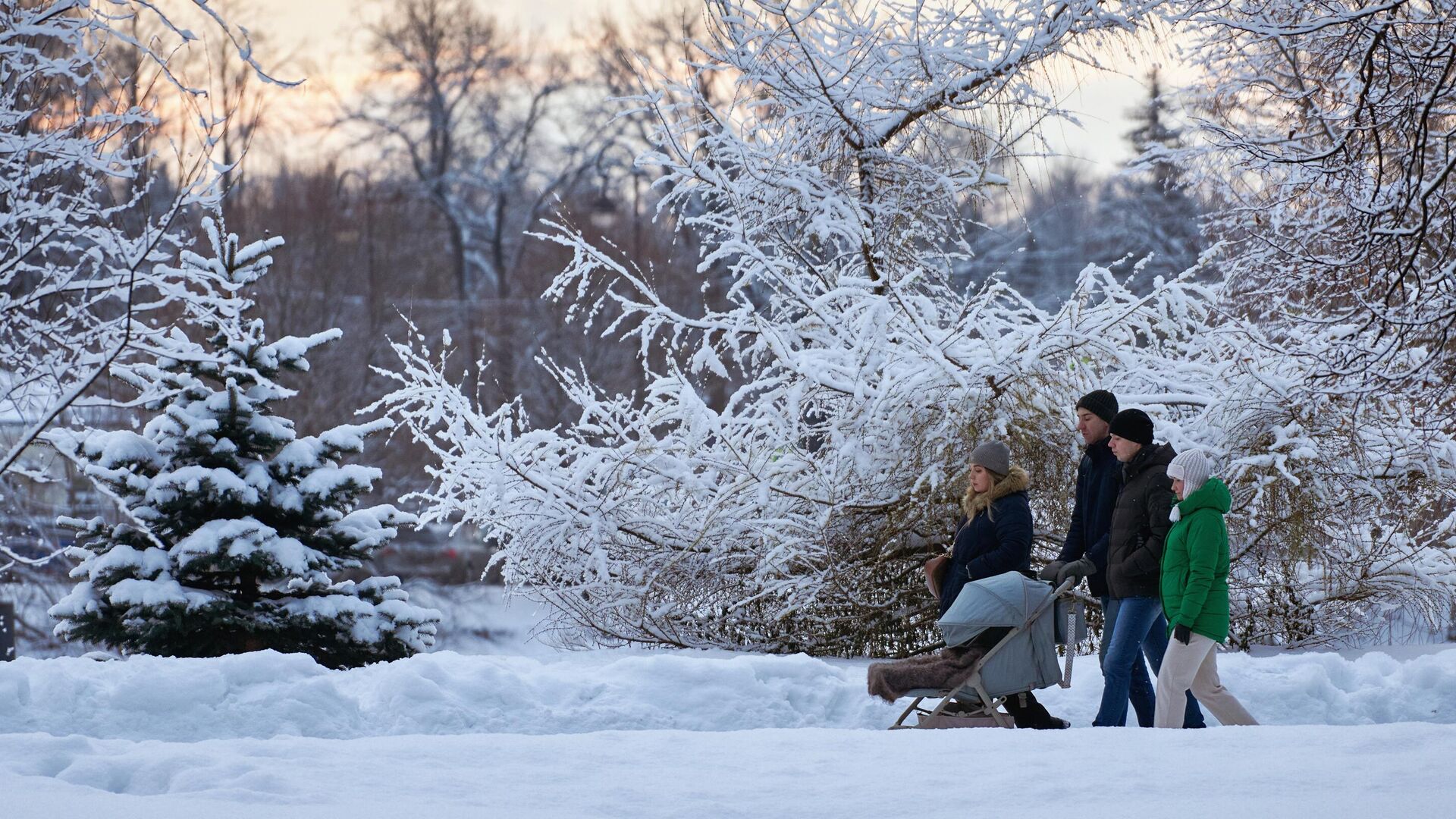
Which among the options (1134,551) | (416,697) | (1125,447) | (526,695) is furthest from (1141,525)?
(416,697)

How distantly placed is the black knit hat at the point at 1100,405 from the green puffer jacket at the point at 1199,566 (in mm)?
740

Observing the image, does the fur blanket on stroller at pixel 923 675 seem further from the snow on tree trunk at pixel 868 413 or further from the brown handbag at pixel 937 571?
the snow on tree trunk at pixel 868 413

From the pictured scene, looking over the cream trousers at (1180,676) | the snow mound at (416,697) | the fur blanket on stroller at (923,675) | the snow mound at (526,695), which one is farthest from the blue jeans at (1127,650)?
the snow mound at (416,697)

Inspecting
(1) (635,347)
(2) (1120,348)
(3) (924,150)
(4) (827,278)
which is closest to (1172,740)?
(2) (1120,348)

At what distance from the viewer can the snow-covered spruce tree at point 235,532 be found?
10688 mm

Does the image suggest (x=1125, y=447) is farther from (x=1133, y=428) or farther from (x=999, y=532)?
(x=999, y=532)

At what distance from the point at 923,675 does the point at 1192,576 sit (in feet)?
4.62

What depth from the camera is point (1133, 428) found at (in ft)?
22.0

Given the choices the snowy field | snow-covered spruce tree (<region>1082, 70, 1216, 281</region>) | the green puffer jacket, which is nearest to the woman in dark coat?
the green puffer jacket

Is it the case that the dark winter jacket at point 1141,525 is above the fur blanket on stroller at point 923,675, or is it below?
above

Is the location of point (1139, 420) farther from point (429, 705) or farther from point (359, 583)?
point (359, 583)

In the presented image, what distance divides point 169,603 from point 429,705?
13.6ft

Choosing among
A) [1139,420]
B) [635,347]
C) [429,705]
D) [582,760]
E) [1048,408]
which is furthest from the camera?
[635,347]

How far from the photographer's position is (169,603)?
10516mm
